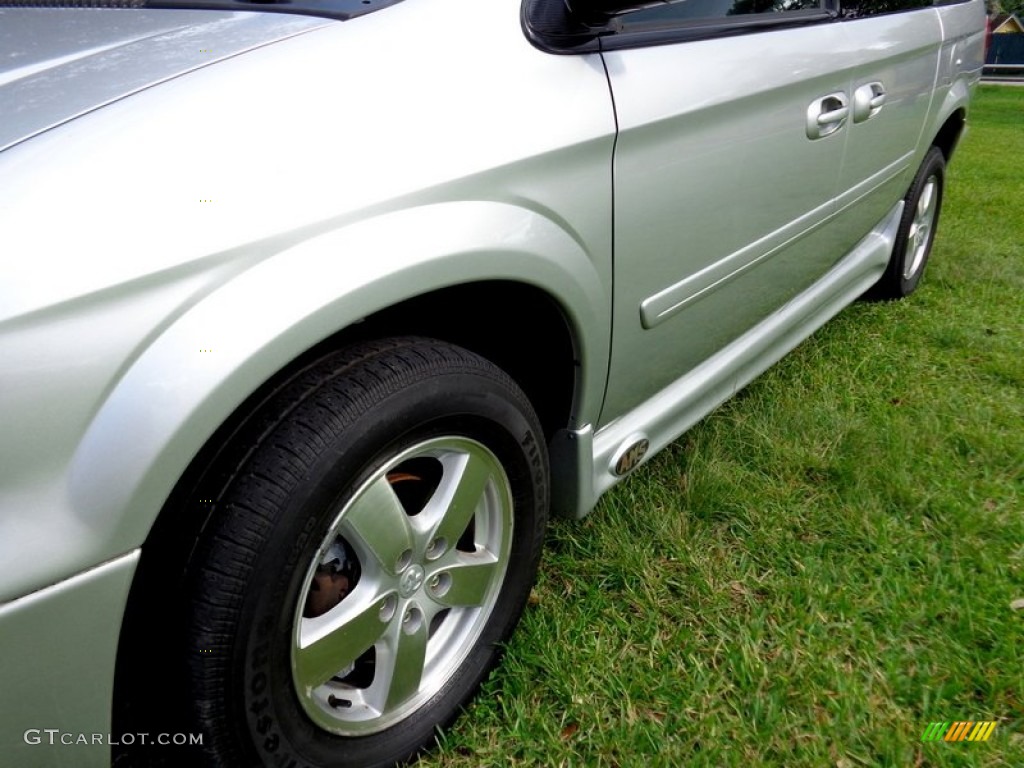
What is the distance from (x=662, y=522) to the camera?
6.63 ft

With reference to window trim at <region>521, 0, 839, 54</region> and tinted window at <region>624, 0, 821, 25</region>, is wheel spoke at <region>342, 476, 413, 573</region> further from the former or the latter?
tinted window at <region>624, 0, 821, 25</region>

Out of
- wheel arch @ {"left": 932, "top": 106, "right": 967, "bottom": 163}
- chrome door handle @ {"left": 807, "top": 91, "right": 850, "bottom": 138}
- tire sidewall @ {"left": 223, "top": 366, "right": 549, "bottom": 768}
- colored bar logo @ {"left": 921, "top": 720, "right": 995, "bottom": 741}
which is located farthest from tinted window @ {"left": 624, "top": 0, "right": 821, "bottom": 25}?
wheel arch @ {"left": 932, "top": 106, "right": 967, "bottom": 163}

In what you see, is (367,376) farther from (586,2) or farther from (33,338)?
(586,2)

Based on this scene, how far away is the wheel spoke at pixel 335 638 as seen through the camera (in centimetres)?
121

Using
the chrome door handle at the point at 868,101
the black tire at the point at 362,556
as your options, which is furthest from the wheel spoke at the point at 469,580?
the chrome door handle at the point at 868,101

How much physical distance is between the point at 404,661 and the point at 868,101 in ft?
6.45

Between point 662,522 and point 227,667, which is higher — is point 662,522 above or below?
below

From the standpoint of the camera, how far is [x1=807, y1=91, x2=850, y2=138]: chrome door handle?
199 cm

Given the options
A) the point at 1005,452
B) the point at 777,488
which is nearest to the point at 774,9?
the point at 777,488

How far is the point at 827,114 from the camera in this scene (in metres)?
2.05

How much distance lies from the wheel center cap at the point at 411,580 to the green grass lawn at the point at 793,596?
334 mm

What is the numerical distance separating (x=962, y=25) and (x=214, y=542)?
3.31 m

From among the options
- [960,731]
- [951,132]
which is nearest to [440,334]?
[960,731]

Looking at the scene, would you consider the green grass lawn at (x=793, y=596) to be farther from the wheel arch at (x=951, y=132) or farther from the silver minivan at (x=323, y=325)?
the wheel arch at (x=951, y=132)
